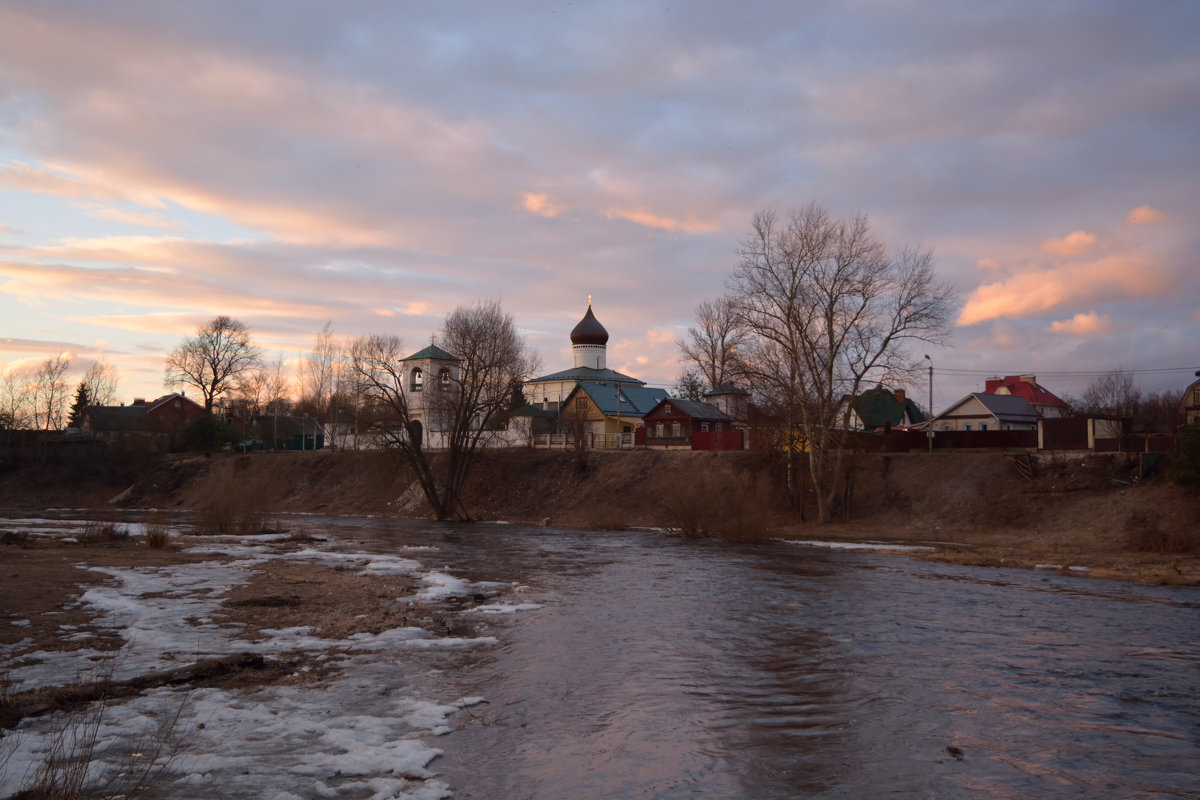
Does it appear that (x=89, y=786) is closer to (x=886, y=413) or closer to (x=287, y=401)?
(x=886, y=413)

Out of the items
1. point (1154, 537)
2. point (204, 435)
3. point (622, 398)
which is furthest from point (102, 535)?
point (622, 398)

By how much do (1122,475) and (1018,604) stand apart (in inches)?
915

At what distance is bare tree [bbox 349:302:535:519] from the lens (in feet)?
179

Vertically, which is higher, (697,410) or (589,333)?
(589,333)

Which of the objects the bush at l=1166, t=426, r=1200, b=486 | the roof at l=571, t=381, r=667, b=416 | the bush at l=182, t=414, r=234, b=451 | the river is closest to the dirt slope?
the bush at l=1166, t=426, r=1200, b=486

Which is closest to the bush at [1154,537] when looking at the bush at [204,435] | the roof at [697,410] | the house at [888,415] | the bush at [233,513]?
the house at [888,415]

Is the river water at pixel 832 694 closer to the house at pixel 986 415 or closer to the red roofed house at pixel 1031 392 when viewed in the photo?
the house at pixel 986 415

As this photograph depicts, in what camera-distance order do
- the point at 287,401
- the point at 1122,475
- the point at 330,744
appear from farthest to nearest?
the point at 287,401
the point at 1122,475
the point at 330,744

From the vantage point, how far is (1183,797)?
8375 mm

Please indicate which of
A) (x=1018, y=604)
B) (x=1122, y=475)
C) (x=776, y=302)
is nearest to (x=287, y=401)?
(x=776, y=302)

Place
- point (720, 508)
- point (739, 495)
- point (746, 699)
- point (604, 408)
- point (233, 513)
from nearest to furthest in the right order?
point (746, 699) → point (233, 513) → point (739, 495) → point (720, 508) → point (604, 408)

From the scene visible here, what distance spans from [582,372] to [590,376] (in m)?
1.25

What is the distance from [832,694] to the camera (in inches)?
472

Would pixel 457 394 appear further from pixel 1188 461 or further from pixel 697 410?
pixel 1188 461
